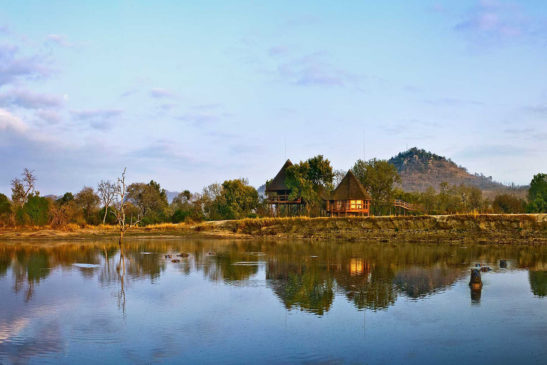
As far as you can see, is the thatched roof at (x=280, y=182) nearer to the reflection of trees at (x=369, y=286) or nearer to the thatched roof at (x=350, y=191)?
the thatched roof at (x=350, y=191)

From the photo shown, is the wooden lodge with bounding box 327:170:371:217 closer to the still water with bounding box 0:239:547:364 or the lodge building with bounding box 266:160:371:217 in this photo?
the lodge building with bounding box 266:160:371:217

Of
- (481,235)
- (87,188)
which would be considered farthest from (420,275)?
(87,188)

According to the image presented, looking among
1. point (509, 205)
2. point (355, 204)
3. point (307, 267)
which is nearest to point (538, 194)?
point (509, 205)

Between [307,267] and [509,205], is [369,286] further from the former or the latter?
[509,205]

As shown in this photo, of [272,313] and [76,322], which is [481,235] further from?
[76,322]

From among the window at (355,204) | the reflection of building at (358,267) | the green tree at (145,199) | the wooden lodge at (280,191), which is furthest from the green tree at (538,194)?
the green tree at (145,199)

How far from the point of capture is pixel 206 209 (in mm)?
88062

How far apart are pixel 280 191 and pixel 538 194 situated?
37.7m

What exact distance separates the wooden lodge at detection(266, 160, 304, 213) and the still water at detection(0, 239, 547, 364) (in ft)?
132

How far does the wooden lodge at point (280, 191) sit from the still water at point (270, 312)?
132 feet

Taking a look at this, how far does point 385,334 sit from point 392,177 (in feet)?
216

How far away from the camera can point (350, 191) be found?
6938cm

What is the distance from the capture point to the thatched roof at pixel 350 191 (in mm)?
69062

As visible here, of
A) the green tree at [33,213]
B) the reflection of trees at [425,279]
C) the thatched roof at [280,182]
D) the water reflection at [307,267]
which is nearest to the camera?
the water reflection at [307,267]
